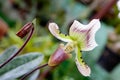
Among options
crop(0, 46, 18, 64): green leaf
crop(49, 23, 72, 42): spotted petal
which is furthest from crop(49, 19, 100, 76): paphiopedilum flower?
crop(0, 46, 18, 64): green leaf

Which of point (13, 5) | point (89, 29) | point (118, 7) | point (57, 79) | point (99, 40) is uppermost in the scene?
point (13, 5)

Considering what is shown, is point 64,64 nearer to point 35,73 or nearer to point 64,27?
point 64,27

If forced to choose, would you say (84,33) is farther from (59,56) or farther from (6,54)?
(6,54)

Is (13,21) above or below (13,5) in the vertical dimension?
below

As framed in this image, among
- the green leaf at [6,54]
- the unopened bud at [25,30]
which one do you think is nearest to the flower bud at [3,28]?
the green leaf at [6,54]

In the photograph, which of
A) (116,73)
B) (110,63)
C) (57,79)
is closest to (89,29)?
(57,79)

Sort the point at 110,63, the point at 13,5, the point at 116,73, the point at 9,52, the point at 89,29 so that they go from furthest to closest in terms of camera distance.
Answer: the point at 13,5, the point at 110,63, the point at 116,73, the point at 9,52, the point at 89,29

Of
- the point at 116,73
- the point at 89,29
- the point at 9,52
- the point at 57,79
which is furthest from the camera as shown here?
the point at 116,73

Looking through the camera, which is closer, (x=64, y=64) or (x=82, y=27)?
(x=82, y=27)
